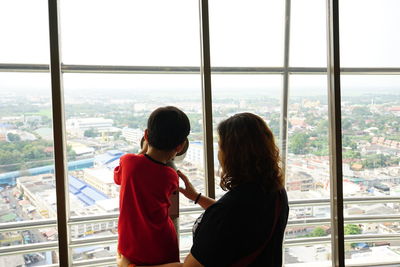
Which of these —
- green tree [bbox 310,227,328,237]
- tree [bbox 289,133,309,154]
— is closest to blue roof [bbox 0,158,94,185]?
tree [bbox 289,133,309,154]

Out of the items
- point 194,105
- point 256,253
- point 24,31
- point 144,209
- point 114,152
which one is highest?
point 24,31

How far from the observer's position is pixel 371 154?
12.0 ft

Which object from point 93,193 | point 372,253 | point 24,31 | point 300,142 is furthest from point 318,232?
point 24,31

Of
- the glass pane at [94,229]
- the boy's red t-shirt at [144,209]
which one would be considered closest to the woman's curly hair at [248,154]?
the boy's red t-shirt at [144,209]

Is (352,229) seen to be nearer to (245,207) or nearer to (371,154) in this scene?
(371,154)

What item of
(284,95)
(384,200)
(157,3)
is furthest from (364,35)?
(157,3)

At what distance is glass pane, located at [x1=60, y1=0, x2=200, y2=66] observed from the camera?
3.03 meters

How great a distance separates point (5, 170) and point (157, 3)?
6.20ft

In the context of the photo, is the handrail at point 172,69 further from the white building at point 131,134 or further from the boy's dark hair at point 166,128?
the boy's dark hair at point 166,128

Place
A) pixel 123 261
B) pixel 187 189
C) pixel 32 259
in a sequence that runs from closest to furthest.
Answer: pixel 123 261, pixel 187 189, pixel 32 259

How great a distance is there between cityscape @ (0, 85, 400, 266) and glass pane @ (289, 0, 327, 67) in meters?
0.36

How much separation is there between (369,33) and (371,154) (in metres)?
1.21

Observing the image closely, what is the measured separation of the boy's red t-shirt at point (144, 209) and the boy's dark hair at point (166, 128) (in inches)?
4.2

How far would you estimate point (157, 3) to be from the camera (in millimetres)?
3207
